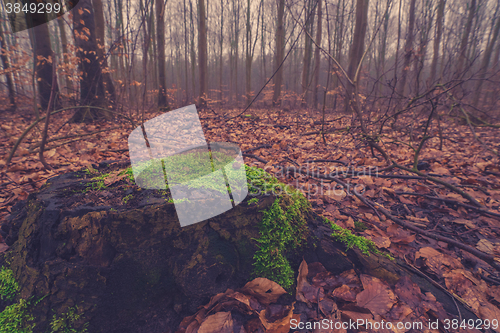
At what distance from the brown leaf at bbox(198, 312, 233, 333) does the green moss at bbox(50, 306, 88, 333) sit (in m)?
0.68

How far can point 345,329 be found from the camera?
113 centimetres

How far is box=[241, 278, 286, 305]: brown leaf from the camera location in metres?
1.29

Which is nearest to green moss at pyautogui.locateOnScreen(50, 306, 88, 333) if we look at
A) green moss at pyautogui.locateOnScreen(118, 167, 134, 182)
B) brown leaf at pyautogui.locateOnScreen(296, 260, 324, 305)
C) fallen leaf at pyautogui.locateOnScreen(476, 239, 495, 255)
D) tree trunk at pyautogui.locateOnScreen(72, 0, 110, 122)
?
green moss at pyautogui.locateOnScreen(118, 167, 134, 182)

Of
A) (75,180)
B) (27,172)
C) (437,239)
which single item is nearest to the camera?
(75,180)

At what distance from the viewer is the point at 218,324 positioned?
3.76ft

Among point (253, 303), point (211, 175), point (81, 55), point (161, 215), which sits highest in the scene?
point (81, 55)

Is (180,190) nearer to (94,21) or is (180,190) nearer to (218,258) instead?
(218,258)

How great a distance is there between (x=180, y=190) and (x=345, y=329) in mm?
1194

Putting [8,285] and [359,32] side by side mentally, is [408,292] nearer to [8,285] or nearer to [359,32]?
[8,285]

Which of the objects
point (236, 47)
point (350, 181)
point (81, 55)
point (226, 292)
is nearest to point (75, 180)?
point (226, 292)

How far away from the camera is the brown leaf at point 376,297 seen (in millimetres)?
1208

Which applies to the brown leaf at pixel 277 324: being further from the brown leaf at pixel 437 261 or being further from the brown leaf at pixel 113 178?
the brown leaf at pixel 113 178

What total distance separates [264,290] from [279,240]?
303mm

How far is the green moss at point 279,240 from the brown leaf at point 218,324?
30 cm
